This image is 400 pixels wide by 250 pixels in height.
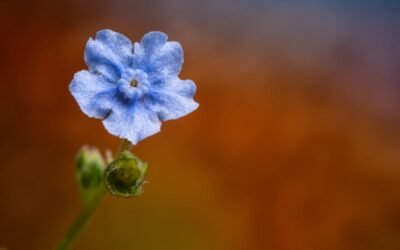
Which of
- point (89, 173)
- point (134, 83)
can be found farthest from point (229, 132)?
point (134, 83)

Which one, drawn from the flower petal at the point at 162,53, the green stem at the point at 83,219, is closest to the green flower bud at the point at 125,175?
the green stem at the point at 83,219

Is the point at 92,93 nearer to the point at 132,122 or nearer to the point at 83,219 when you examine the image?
the point at 132,122

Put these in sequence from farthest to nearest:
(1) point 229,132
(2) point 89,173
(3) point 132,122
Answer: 1. (1) point 229,132
2. (2) point 89,173
3. (3) point 132,122

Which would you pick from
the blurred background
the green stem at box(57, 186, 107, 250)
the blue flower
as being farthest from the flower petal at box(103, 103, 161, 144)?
the blurred background

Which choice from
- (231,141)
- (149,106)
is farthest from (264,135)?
(149,106)

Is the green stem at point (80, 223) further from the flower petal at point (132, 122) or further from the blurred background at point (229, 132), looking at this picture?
the blurred background at point (229, 132)

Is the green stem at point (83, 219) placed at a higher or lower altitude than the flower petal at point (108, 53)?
lower

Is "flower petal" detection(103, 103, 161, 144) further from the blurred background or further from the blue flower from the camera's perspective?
the blurred background
